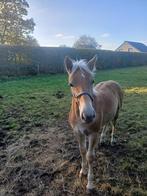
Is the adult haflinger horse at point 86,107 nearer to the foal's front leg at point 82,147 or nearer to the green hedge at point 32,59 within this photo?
the foal's front leg at point 82,147

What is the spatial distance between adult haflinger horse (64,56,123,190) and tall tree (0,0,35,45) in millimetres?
20419

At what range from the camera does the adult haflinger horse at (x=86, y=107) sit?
2.66 metres

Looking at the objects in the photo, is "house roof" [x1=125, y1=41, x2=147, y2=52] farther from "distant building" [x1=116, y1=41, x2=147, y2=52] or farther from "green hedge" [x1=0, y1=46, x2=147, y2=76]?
"green hedge" [x1=0, y1=46, x2=147, y2=76]

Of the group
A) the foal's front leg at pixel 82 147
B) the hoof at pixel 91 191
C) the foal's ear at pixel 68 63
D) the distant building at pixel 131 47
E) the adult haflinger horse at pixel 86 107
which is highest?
the distant building at pixel 131 47

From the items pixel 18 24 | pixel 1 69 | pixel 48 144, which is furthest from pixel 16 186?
pixel 18 24

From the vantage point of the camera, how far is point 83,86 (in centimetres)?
273

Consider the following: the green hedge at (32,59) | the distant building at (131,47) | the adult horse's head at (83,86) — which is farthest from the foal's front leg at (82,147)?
the distant building at (131,47)

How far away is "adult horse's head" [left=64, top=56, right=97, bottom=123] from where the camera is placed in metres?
2.56

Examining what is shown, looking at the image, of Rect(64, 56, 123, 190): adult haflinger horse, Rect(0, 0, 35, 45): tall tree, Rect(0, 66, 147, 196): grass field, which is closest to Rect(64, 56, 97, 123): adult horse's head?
Rect(64, 56, 123, 190): adult haflinger horse

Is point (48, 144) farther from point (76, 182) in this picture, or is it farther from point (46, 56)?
point (46, 56)

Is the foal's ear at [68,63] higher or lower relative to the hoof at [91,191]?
higher

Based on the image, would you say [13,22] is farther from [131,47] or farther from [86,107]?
[131,47]

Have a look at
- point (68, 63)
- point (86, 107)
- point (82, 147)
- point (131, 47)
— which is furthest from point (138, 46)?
point (86, 107)

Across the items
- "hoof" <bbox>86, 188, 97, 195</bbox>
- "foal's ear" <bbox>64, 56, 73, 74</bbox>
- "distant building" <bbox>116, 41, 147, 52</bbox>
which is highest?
"distant building" <bbox>116, 41, 147, 52</bbox>
